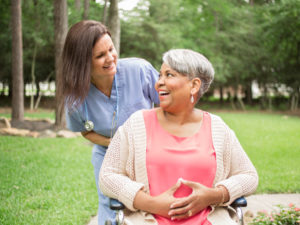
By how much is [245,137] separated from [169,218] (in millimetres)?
9755

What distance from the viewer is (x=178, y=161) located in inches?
83.1

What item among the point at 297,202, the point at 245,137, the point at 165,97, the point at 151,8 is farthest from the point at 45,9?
the point at 165,97

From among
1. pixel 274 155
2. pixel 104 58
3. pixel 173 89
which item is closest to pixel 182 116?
pixel 173 89

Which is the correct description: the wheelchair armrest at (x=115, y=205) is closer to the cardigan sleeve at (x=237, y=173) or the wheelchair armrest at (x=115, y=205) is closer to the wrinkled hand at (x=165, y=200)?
the wrinkled hand at (x=165, y=200)

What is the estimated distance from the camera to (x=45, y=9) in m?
17.0

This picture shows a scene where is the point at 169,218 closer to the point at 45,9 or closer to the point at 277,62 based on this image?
the point at 45,9

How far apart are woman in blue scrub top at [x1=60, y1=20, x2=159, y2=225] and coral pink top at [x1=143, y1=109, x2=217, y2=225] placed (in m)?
0.68

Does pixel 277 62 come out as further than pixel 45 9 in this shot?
Yes

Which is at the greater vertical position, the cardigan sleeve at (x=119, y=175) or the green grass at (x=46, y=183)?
the cardigan sleeve at (x=119, y=175)

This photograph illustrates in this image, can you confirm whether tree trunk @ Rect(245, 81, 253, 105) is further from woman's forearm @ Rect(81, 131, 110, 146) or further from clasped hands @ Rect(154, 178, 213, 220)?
clasped hands @ Rect(154, 178, 213, 220)

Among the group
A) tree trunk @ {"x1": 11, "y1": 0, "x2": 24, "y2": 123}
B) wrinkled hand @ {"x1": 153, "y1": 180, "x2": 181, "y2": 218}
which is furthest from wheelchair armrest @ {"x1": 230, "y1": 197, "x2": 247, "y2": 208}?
tree trunk @ {"x1": 11, "y1": 0, "x2": 24, "y2": 123}

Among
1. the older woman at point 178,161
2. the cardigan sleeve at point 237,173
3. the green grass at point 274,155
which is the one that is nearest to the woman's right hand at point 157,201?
the older woman at point 178,161

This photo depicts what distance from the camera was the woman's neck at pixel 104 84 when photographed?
2842mm

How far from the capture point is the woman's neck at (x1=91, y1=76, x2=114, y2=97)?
9.32ft
